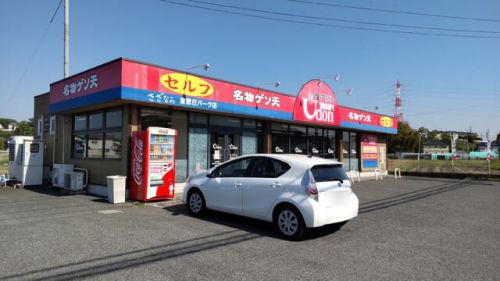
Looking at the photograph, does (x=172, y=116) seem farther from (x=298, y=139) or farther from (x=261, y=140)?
(x=298, y=139)

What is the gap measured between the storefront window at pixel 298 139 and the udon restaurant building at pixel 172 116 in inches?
2.0

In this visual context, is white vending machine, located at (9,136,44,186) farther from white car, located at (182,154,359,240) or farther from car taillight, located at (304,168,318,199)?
car taillight, located at (304,168,318,199)

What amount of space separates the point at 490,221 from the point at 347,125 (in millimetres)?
11478

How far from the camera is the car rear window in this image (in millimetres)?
6328

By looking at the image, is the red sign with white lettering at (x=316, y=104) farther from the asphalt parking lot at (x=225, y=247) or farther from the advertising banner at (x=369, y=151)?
the asphalt parking lot at (x=225, y=247)

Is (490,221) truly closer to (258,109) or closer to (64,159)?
(258,109)

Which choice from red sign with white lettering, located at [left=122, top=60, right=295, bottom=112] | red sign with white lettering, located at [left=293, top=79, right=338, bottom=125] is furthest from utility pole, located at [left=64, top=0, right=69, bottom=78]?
red sign with white lettering, located at [left=293, top=79, right=338, bottom=125]

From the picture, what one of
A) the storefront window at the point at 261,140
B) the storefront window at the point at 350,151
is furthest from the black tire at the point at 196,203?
the storefront window at the point at 350,151

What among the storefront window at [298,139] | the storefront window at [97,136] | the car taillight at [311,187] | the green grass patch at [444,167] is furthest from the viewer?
the green grass patch at [444,167]

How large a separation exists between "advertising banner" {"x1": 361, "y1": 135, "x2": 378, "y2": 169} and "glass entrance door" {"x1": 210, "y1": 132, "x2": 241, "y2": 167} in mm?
11728

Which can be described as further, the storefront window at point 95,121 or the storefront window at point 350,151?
the storefront window at point 350,151

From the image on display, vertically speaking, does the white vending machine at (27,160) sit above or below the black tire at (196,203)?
above

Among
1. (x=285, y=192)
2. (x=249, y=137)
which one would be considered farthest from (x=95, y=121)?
(x=285, y=192)

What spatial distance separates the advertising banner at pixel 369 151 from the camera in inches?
884
